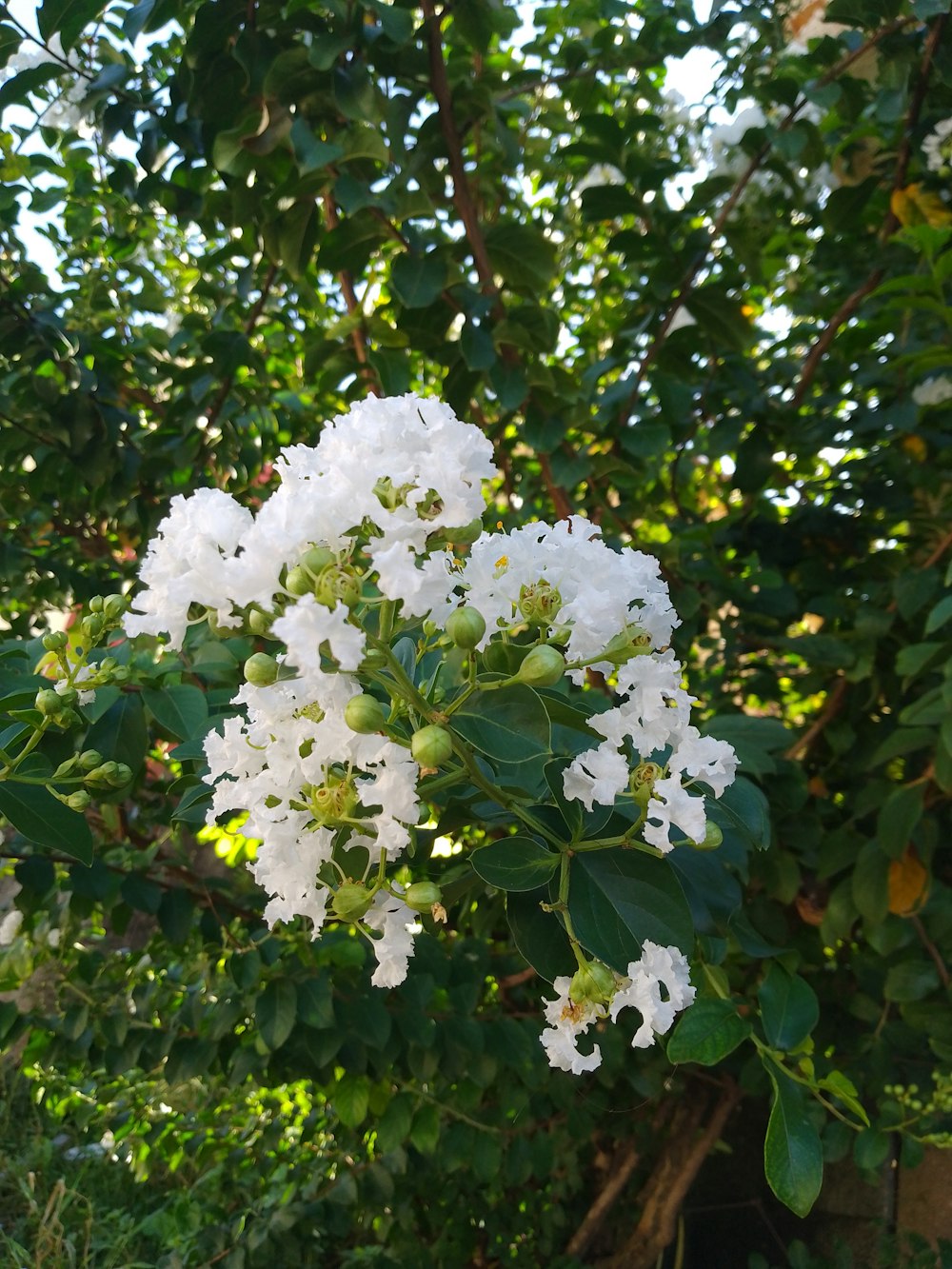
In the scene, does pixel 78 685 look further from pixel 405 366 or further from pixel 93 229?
pixel 93 229

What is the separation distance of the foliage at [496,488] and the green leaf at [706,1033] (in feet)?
1.06

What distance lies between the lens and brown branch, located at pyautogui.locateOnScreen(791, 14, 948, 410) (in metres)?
1.24

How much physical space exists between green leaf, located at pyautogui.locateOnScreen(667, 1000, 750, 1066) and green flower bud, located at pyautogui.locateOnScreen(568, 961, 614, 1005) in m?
0.09

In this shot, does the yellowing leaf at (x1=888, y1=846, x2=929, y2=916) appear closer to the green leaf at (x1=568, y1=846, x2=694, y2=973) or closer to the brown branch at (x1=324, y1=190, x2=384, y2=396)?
the green leaf at (x1=568, y1=846, x2=694, y2=973)

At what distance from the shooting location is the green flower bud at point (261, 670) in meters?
0.55

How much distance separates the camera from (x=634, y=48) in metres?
1.36

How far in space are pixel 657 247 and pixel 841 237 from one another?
49cm

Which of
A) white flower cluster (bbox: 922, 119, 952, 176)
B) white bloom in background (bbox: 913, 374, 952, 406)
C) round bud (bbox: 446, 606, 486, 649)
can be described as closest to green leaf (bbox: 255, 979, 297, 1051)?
round bud (bbox: 446, 606, 486, 649)

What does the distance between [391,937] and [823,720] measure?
1.06 metres

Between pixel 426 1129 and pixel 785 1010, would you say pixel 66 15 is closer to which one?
pixel 785 1010

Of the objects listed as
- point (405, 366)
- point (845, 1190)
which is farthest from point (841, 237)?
point (845, 1190)

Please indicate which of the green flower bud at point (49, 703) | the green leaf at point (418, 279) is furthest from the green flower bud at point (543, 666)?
the green leaf at point (418, 279)

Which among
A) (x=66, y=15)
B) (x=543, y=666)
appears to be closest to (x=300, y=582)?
(x=543, y=666)

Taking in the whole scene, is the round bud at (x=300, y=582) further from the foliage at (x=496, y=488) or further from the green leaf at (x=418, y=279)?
the green leaf at (x=418, y=279)
